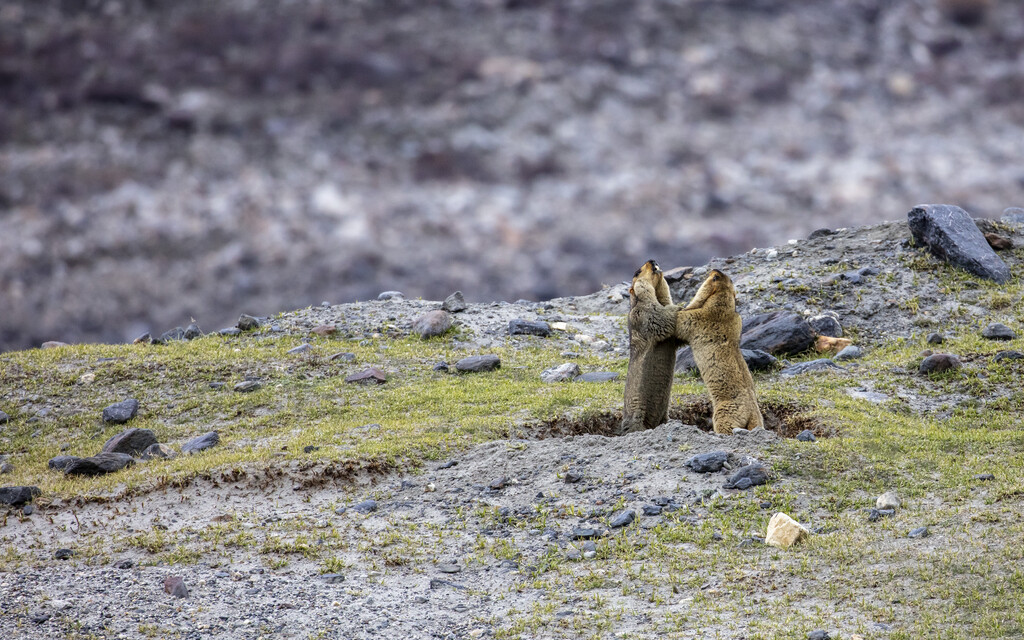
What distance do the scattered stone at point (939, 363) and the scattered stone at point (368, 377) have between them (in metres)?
7.86

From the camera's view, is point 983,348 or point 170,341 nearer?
point 983,348

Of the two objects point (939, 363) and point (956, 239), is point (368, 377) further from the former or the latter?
point (956, 239)

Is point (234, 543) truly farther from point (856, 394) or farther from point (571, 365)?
A: point (856, 394)

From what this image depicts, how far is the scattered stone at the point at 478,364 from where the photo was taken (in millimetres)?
15312

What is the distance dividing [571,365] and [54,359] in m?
8.70

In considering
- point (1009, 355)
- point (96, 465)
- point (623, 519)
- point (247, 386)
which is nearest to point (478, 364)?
point (247, 386)

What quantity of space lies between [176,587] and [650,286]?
5.84 meters

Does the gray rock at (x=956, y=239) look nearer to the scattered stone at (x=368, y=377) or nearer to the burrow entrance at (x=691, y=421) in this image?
the burrow entrance at (x=691, y=421)

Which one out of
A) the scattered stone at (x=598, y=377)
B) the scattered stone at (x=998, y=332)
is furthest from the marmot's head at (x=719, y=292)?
the scattered stone at (x=998, y=332)

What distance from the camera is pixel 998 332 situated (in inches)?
600

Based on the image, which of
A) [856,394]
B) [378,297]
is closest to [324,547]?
[856,394]

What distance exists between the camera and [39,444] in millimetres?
12875

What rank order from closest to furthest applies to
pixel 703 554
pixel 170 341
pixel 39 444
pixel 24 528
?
pixel 703 554
pixel 24 528
pixel 39 444
pixel 170 341

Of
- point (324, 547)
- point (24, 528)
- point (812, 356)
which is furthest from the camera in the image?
point (812, 356)
